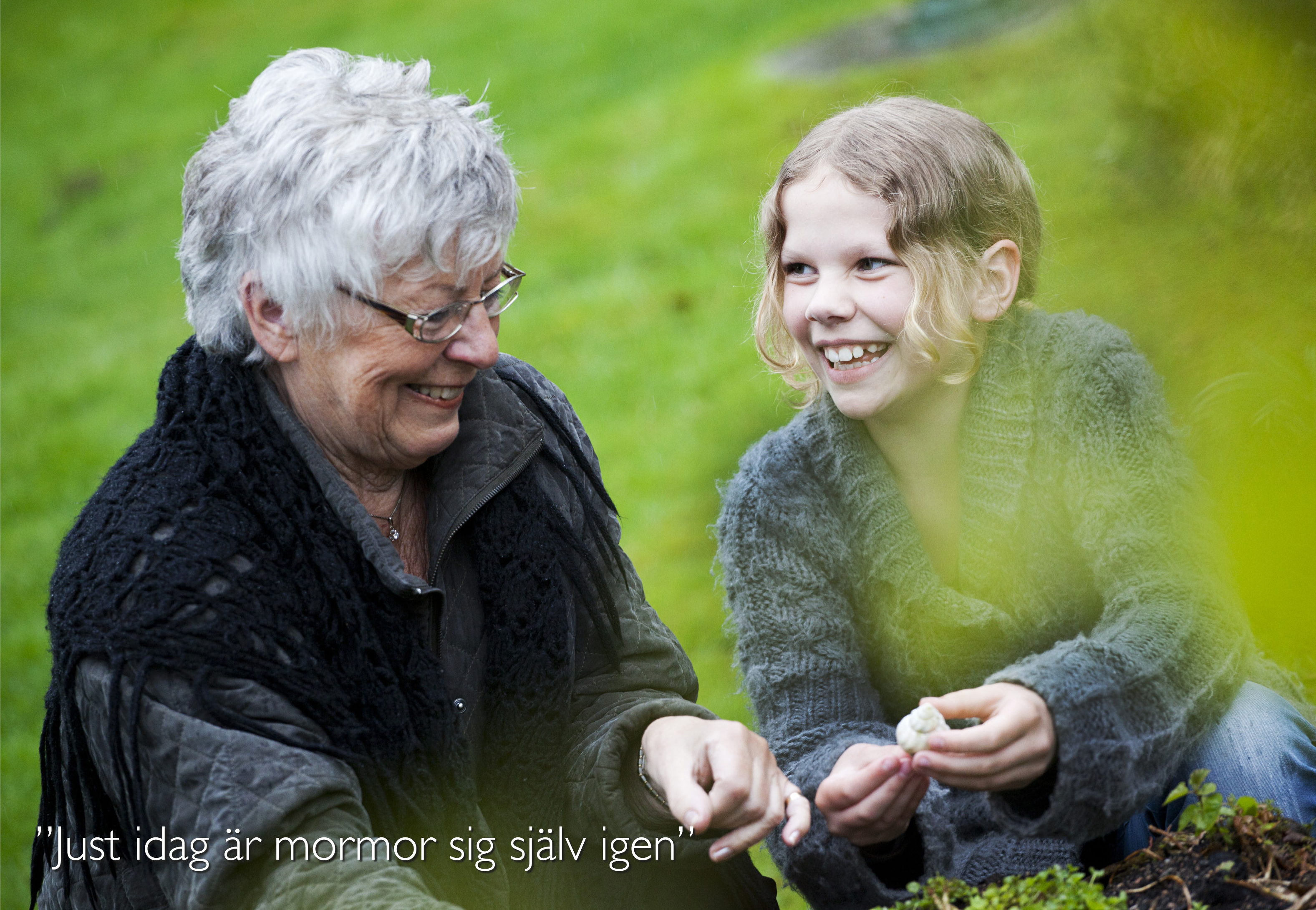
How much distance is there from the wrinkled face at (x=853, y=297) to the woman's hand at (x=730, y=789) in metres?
0.63

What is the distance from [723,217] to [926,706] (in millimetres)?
5770

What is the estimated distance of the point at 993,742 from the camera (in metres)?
1.80

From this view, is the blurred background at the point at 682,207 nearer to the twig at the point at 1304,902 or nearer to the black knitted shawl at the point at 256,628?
the twig at the point at 1304,902

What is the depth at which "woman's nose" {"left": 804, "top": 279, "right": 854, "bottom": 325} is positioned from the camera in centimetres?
219

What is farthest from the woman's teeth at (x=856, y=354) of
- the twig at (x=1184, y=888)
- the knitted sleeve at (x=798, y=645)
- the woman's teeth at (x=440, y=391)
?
the twig at (x=1184, y=888)

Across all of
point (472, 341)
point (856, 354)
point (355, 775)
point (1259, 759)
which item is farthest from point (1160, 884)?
point (472, 341)

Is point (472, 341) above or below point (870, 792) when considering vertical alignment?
above

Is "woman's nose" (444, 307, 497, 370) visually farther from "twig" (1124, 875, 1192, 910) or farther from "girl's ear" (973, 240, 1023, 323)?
"twig" (1124, 875, 1192, 910)

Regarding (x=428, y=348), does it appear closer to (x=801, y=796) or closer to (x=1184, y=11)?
(x=801, y=796)

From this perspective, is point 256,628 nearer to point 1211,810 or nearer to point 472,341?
point 472,341

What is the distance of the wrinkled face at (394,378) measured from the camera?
2160mm

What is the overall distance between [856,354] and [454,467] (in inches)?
31.8

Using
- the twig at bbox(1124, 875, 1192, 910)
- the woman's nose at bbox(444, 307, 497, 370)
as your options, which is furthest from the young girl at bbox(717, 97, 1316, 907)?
the woman's nose at bbox(444, 307, 497, 370)

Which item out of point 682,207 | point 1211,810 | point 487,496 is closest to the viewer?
point 1211,810
